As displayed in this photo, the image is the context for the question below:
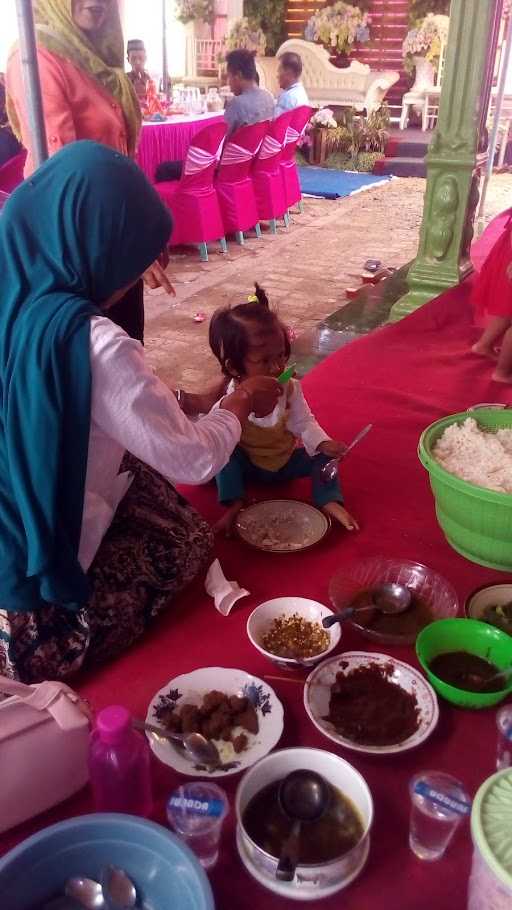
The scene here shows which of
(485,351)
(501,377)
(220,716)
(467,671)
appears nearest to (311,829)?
(220,716)

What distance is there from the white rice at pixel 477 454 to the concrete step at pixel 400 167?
8.26 meters

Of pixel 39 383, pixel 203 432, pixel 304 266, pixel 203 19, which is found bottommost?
pixel 304 266

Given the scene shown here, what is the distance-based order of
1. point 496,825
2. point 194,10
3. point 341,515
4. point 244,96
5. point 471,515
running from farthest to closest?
point 194,10 < point 244,96 < point 341,515 < point 471,515 < point 496,825

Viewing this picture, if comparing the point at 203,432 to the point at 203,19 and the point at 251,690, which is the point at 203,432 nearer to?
the point at 251,690

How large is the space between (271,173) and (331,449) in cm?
472

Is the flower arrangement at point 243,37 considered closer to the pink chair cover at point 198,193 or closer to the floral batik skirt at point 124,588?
the pink chair cover at point 198,193

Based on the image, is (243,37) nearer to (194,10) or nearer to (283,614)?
(194,10)

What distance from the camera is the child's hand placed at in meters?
1.90

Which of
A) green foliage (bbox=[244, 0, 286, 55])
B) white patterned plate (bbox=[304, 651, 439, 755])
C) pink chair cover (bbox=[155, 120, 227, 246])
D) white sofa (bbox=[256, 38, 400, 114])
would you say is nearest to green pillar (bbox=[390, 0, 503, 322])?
pink chair cover (bbox=[155, 120, 227, 246])

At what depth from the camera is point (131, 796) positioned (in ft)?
3.39

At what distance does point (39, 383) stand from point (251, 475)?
97cm

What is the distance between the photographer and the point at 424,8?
10039 mm

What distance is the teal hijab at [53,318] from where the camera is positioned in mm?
1150

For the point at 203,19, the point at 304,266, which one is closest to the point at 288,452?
the point at 304,266
